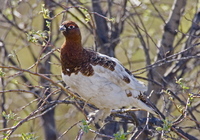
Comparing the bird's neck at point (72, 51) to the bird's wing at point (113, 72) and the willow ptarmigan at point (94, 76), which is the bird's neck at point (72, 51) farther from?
the bird's wing at point (113, 72)

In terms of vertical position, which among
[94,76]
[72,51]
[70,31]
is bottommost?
[94,76]

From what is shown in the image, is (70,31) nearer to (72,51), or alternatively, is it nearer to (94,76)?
(72,51)

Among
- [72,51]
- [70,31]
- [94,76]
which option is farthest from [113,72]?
[70,31]

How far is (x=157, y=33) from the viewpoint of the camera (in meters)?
6.25

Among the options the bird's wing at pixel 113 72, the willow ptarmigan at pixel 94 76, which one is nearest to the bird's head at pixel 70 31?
the willow ptarmigan at pixel 94 76

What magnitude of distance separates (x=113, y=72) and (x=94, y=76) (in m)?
0.19

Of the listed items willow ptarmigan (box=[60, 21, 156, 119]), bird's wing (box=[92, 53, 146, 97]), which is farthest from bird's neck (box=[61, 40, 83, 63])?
bird's wing (box=[92, 53, 146, 97])

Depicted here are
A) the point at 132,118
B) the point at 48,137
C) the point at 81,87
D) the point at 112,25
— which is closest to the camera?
the point at 81,87

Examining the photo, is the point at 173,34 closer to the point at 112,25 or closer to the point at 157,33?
the point at 112,25

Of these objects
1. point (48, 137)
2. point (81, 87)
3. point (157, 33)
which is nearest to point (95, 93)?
point (81, 87)

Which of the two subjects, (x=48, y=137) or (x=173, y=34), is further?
(x=48, y=137)

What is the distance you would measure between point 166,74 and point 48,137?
68.4 inches

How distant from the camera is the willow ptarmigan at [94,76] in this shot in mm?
3293

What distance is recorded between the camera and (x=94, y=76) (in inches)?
130
